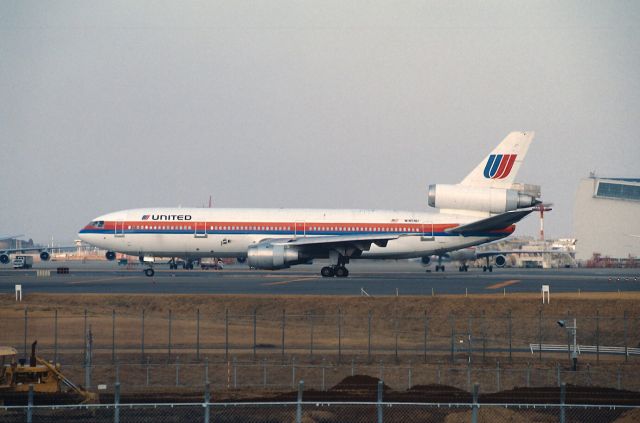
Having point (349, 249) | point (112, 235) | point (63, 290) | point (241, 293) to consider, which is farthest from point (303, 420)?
point (112, 235)

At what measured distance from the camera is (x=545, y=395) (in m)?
22.0

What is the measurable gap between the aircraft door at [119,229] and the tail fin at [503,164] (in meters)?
28.0

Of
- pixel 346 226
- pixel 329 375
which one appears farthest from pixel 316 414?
pixel 346 226

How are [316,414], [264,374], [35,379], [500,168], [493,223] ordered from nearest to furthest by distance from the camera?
[316,414], [35,379], [264,374], [493,223], [500,168]

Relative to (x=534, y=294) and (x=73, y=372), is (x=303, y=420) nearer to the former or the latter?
(x=73, y=372)

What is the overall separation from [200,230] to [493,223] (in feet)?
75.2

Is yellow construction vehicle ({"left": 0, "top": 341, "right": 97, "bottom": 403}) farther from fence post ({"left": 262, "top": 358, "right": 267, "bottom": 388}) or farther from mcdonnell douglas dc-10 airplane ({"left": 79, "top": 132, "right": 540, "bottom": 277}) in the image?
mcdonnell douglas dc-10 airplane ({"left": 79, "top": 132, "right": 540, "bottom": 277})

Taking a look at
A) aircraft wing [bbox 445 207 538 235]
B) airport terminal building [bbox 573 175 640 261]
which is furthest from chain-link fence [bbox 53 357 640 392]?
airport terminal building [bbox 573 175 640 261]

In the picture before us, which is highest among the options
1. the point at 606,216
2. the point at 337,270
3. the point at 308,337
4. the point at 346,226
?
the point at 606,216

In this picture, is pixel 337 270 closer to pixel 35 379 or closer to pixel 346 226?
pixel 346 226

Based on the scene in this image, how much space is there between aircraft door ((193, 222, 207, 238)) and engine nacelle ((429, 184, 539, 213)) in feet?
60.4

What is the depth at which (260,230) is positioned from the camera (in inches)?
2739

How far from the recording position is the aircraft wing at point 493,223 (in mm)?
66250

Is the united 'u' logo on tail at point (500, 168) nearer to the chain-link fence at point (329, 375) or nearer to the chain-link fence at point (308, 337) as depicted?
the chain-link fence at point (308, 337)
